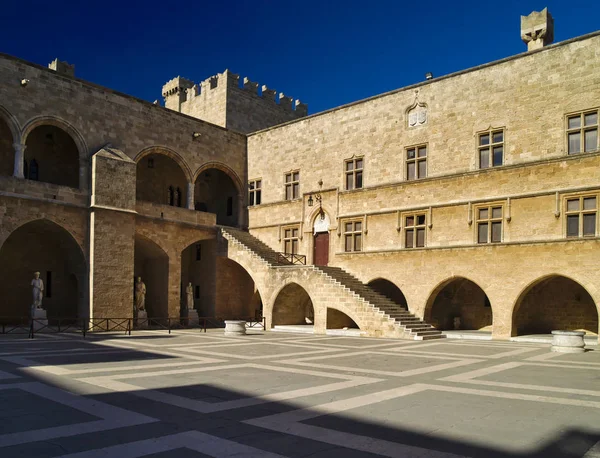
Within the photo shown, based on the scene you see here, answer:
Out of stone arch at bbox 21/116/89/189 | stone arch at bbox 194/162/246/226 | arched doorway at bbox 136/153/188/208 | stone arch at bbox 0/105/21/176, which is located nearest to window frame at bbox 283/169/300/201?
stone arch at bbox 194/162/246/226

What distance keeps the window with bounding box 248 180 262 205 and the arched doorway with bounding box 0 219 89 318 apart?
1051 cm

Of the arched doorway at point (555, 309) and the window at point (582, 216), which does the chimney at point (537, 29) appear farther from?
the arched doorway at point (555, 309)

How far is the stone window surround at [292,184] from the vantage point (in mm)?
29203

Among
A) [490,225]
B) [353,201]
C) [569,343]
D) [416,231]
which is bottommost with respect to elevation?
[569,343]

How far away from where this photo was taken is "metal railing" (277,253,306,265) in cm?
2836

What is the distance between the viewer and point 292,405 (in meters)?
8.13

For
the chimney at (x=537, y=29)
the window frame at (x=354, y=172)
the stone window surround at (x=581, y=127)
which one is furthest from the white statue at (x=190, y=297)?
the chimney at (x=537, y=29)

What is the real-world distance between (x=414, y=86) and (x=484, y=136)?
Result: 13.4 feet

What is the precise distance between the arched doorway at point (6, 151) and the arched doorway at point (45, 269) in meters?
2.74

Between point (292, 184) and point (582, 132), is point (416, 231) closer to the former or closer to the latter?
point (582, 132)

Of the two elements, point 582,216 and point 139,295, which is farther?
point 139,295

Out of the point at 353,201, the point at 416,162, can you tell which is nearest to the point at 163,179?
the point at 353,201

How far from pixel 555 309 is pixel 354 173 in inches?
422

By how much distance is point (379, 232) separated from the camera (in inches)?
1000
